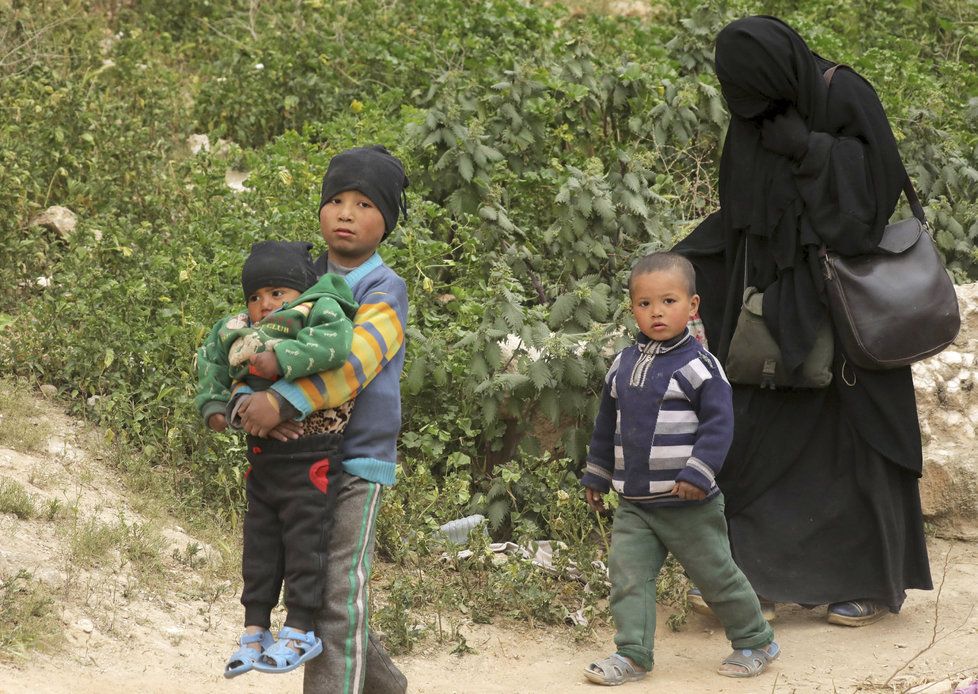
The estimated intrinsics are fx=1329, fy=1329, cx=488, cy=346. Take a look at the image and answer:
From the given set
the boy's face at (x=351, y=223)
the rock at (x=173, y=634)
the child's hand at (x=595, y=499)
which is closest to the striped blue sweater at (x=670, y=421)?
the child's hand at (x=595, y=499)

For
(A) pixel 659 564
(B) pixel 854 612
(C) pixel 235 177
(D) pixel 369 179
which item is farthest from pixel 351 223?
(C) pixel 235 177

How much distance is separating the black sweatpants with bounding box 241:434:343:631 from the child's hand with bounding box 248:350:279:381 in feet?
0.61

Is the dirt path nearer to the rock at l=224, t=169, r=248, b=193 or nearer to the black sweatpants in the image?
the black sweatpants

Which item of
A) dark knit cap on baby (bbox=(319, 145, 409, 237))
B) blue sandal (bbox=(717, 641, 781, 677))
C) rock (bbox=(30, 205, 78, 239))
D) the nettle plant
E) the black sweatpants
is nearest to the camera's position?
the black sweatpants

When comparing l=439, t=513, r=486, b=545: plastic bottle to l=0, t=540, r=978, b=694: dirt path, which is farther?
l=439, t=513, r=486, b=545: plastic bottle

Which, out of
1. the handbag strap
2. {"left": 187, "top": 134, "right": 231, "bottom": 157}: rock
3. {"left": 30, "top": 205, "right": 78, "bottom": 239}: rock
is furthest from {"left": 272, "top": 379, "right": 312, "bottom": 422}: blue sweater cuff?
{"left": 187, "top": 134, "right": 231, "bottom": 157}: rock

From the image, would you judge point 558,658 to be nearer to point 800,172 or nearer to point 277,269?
point 800,172

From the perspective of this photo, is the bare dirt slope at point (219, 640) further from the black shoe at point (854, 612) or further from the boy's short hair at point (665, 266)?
the boy's short hair at point (665, 266)

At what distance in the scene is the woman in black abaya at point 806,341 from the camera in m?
4.40

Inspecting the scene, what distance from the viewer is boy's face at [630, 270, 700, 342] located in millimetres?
3912

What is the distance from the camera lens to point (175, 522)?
A: 193 inches

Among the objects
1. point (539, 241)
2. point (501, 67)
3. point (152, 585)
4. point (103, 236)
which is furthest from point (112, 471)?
point (501, 67)

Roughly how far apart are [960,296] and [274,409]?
13.2ft

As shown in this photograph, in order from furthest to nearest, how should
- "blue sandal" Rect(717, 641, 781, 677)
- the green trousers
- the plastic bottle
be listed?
1. the plastic bottle
2. "blue sandal" Rect(717, 641, 781, 677)
3. the green trousers
